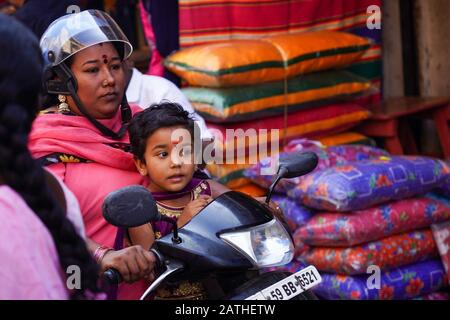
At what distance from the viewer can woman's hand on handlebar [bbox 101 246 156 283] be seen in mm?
2166

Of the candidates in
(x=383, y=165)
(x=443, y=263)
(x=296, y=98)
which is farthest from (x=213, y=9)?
(x=443, y=263)

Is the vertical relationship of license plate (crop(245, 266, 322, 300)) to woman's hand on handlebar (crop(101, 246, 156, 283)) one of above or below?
below

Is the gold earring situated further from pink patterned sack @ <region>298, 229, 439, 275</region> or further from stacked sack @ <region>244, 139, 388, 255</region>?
pink patterned sack @ <region>298, 229, 439, 275</region>

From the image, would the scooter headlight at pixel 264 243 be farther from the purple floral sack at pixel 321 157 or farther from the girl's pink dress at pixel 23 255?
the purple floral sack at pixel 321 157

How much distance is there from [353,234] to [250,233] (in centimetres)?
181

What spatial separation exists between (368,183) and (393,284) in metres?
0.52

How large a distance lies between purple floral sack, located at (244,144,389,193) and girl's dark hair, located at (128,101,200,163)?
1610 mm

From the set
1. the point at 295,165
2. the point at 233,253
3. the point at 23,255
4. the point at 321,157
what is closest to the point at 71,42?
the point at 295,165

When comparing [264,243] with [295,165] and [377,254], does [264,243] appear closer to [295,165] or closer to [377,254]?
[295,165]

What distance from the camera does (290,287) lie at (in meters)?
2.24

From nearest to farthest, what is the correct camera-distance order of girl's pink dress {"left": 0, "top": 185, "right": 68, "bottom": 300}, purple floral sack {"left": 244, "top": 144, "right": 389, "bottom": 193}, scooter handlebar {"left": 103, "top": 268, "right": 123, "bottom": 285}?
girl's pink dress {"left": 0, "top": 185, "right": 68, "bottom": 300}, scooter handlebar {"left": 103, "top": 268, "right": 123, "bottom": 285}, purple floral sack {"left": 244, "top": 144, "right": 389, "bottom": 193}

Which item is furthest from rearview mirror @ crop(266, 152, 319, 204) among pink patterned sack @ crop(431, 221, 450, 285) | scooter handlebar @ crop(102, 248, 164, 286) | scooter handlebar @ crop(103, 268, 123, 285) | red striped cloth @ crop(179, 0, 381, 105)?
red striped cloth @ crop(179, 0, 381, 105)

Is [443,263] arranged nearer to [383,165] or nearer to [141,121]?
[383,165]

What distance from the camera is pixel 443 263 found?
13.7 feet
